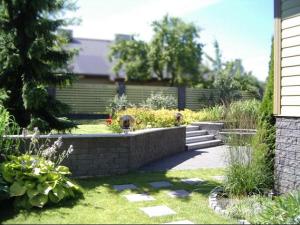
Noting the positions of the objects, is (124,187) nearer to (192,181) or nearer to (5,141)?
(192,181)

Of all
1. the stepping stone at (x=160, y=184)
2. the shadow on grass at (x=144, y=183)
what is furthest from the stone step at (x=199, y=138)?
the stepping stone at (x=160, y=184)

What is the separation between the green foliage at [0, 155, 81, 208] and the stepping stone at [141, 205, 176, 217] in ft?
3.69

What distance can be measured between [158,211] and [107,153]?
98.2 inches

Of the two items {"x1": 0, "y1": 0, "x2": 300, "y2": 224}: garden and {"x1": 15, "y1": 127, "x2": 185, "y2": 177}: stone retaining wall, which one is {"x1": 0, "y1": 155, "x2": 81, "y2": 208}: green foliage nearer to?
{"x1": 0, "y1": 0, "x2": 300, "y2": 224}: garden

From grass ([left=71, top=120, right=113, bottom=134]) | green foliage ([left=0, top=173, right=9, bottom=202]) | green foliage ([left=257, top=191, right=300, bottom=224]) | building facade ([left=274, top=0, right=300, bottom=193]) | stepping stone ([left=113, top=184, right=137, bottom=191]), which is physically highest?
building facade ([left=274, top=0, right=300, bottom=193])

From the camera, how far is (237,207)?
4.84 m

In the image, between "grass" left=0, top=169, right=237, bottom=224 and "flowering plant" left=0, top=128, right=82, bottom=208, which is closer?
"grass" left=0, top=169, right=237, bottom=224

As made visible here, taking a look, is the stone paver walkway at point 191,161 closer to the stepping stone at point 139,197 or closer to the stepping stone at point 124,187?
the stepping stone at point 124,187

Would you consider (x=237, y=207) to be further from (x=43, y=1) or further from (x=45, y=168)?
(x=43, y=1)

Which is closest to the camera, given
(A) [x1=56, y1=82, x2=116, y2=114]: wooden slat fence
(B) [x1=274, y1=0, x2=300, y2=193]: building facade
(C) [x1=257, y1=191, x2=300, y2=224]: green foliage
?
(C) [x1=257, y1=191, x2=300, y2=224]: green foliage

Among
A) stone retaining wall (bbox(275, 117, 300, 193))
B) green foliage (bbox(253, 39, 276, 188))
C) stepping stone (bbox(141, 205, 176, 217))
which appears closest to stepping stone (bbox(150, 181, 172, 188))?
stepping stone (bbox(141, 205, 176, 217))

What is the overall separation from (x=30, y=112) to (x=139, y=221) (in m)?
3.93

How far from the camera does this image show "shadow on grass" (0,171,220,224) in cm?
470

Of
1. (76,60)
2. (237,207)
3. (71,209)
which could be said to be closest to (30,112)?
(71,209)
